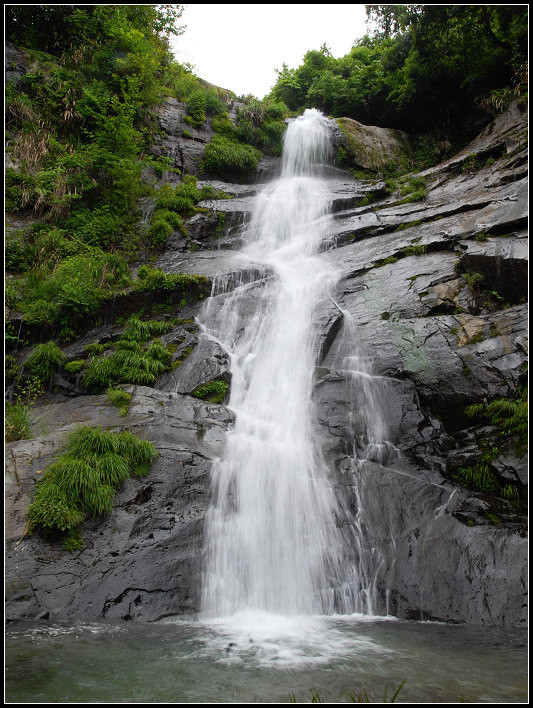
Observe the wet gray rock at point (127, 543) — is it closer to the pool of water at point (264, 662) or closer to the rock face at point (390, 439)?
the rock face at point (390, 439)

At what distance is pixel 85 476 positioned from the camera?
628 centimetres

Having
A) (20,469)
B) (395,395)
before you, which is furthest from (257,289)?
(20,469)

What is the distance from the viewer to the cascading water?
5.85 m

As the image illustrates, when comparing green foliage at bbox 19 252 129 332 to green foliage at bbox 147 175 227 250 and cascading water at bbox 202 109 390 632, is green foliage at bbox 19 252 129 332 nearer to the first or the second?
green foliage at bbox 147 175 227 250

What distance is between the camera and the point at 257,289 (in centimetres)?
1177

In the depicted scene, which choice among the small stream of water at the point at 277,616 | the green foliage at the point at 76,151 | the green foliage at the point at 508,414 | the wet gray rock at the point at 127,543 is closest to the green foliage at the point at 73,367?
the green foliage at the point at 76,151

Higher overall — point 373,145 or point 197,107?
point 197,107

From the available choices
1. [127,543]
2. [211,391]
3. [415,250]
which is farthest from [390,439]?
[415,250]

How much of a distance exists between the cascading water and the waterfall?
0.02m

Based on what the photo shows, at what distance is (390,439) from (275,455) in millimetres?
2110

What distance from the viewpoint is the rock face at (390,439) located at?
5.54 meters

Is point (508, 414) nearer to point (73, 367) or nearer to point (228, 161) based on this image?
point (73, 367)

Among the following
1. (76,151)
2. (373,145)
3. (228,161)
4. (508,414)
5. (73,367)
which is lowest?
(508,414)

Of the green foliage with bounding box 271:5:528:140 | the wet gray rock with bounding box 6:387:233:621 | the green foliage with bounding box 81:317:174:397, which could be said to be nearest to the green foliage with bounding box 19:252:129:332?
the green foliage with bounding box 81:317:174:397
